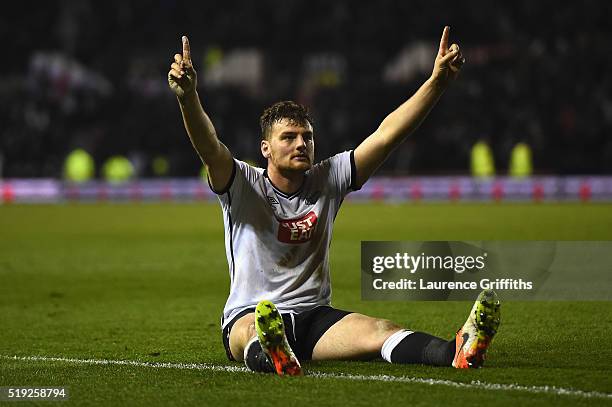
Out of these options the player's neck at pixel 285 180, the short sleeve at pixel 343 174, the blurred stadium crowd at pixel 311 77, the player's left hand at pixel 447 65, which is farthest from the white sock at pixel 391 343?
the blurred stadium crowd at pixel 311 77

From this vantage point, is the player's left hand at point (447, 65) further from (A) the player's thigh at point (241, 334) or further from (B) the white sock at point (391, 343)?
(A) the player's thigh at point (241, 334)

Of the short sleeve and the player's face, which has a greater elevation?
the player's face

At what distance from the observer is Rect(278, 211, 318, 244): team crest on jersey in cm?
628

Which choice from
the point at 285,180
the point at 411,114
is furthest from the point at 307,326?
the point at 411,114

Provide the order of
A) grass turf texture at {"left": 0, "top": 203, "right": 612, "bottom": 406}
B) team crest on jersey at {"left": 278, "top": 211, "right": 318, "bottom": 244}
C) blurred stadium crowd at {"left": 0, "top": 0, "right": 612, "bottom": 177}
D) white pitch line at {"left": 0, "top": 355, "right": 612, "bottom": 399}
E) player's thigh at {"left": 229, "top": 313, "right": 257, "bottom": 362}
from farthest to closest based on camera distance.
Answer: blurred stadium crowd at {"left": 0, "top": 0, "right": 612, "bottom": 177} < team crest on jersey at {"left": 278, "top": 211, "right": 318, "bottom": 244} < player's thigh at {"left": 229, "top": 313, "right": 257, "bottom": 362} < grass turf texture at {"left": 0, "top": 203, "right": 612, "bottom": 406} < white pitch line at {"left": 0, "top": 355, "right": 612, "bottom": 399}

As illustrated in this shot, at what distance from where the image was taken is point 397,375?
5852mm

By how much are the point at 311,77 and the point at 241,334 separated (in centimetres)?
4417

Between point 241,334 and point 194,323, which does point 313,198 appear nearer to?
point 241,334

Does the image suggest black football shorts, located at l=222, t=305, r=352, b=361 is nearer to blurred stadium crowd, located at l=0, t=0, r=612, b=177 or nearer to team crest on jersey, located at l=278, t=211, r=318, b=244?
team crest on jersey, located at l=278, t=211, r=318, b=244

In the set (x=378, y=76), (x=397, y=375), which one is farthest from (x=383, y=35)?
(x=397, y=375)

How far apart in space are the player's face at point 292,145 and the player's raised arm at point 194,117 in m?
0.31

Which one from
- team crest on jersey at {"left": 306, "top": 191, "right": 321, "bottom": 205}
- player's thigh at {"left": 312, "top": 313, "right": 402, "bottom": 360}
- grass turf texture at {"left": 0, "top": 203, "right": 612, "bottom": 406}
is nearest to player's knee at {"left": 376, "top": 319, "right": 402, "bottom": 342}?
player's thigh at {"left": 312, "top": 313, "right": 402, "bottom": 360}

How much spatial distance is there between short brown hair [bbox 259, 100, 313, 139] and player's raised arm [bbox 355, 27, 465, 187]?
40cm

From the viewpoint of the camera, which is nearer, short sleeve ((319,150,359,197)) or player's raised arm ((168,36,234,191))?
player's raised arm ((168,36,234,191))
